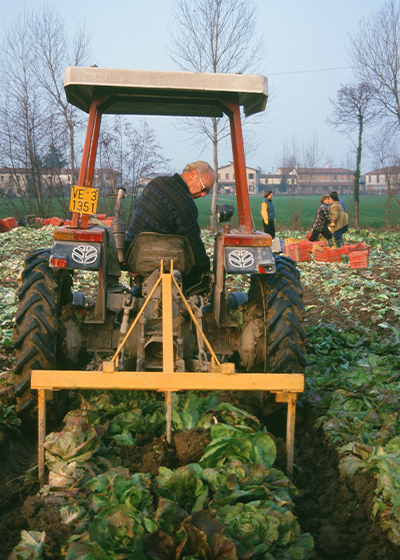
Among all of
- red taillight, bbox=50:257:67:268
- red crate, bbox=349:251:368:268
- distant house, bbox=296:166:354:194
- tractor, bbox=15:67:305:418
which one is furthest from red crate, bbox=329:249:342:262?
distant house, bbox=296:166:354:194

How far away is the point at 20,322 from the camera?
395 cm

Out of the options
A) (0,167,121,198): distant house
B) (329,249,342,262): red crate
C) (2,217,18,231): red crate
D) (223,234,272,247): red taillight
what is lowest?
(329,249,342,262): red crate

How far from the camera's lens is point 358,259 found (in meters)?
13.0

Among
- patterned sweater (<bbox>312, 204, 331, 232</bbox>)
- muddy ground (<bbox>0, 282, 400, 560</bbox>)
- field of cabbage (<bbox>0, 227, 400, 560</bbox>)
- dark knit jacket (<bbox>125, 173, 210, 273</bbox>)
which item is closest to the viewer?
field of cabbage (<bbox>0, 227, 400, 560</bbox>)

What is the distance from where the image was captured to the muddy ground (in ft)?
9.39

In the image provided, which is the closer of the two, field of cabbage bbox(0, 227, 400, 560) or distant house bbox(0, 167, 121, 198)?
field of cabbage bbox(0, 227, 400, 560)

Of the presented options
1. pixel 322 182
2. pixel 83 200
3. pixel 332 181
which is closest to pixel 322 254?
pixel 83 200

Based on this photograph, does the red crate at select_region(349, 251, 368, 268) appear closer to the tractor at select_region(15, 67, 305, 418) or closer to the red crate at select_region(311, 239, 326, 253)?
the red crate at select_region(311, 239, 326, 253)

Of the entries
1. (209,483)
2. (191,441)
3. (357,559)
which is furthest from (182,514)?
(357,559)

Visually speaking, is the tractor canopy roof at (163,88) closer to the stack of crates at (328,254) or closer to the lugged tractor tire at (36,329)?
the lugged tractor tire at (36,329)

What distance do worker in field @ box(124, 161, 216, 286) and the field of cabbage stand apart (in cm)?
131

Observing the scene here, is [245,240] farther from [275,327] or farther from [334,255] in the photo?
[334,255]

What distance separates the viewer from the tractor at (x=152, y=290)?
383 cm

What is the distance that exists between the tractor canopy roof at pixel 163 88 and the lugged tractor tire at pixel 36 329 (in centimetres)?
132
